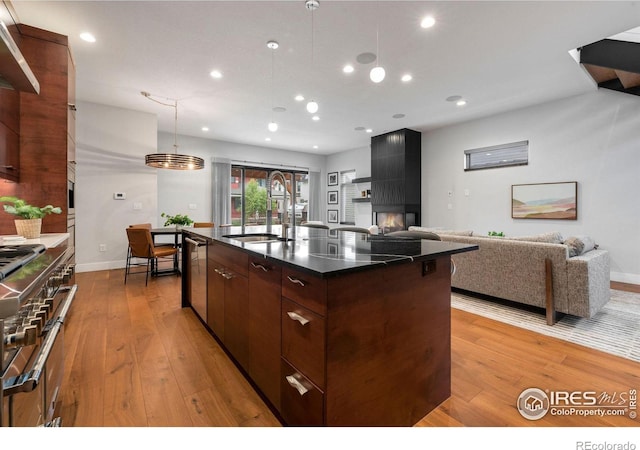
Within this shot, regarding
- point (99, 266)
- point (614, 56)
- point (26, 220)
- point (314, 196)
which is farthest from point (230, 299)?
point (314, 196)

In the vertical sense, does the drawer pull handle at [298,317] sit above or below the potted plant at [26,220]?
below

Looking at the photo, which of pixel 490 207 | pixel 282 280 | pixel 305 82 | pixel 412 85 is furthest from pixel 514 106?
pixel 282 280

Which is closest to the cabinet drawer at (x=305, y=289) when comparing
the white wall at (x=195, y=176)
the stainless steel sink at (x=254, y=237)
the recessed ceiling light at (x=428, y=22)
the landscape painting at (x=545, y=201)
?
the stainless steel sink at (x=254, y=237)

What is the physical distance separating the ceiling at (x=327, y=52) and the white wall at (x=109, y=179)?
300mm

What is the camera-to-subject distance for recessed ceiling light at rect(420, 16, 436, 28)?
2.70m

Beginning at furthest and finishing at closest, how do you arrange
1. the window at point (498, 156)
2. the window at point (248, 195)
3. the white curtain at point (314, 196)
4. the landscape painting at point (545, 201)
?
1. the white curtain at point (314, 196)
2. the window at point (248, 195)
3. the window at point (498, 156)
4. the landscape painting at point (545, 201)

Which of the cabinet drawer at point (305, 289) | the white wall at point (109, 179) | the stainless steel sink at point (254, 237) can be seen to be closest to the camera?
the cabinet drawer at point (305, 289)

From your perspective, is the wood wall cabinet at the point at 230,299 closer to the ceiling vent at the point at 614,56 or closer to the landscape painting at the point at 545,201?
the ceiling vent at the point at 614,56

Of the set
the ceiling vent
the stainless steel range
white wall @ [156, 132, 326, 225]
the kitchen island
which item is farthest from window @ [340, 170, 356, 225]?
the stainless steel range

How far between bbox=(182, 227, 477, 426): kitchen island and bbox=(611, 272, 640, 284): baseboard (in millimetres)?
4473

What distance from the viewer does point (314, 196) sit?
9156 millimetres

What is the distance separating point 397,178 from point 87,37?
219 inches

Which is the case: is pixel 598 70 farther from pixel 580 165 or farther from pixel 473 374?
pixel 473 374

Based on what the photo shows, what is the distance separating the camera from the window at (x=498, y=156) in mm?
5223
